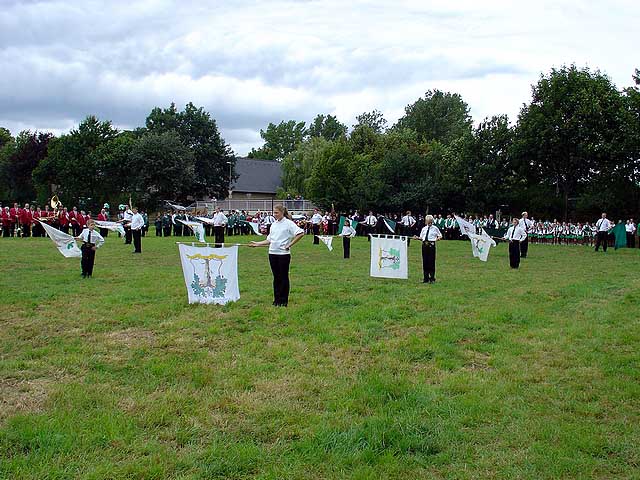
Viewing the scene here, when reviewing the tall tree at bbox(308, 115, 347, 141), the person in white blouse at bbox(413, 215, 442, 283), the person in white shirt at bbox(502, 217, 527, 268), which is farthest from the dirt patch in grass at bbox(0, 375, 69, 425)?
the tall tree at bbox(308, 115, 347, 141)

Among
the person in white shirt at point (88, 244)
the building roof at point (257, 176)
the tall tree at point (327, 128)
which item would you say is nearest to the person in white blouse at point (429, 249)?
the person in white shirt at point (88, 244)

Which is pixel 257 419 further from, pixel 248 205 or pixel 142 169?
pixel 248 205

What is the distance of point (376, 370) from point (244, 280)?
8.47 m

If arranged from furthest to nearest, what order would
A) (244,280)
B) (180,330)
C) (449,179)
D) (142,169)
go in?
(142,169)
(449,179)
(244,280)
(180,330)

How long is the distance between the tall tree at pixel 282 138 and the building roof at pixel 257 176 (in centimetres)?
2251

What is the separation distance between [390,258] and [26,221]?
24140mm

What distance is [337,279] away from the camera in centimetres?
1588

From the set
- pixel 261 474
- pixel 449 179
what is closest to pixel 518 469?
pixel 261 474

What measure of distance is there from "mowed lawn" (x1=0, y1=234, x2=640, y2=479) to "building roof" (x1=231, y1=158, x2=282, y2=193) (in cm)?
6217

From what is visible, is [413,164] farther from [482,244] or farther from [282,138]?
[282,138]

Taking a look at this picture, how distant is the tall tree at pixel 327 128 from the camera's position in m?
97.7

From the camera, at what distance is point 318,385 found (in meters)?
6.81

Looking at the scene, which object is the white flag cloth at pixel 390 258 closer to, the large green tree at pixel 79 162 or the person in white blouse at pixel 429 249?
the person in white blouse at pixel 429 249

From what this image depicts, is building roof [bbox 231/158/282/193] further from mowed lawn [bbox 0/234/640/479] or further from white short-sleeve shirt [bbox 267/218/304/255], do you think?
mowed lawn [bbox 0/234/640/479]
